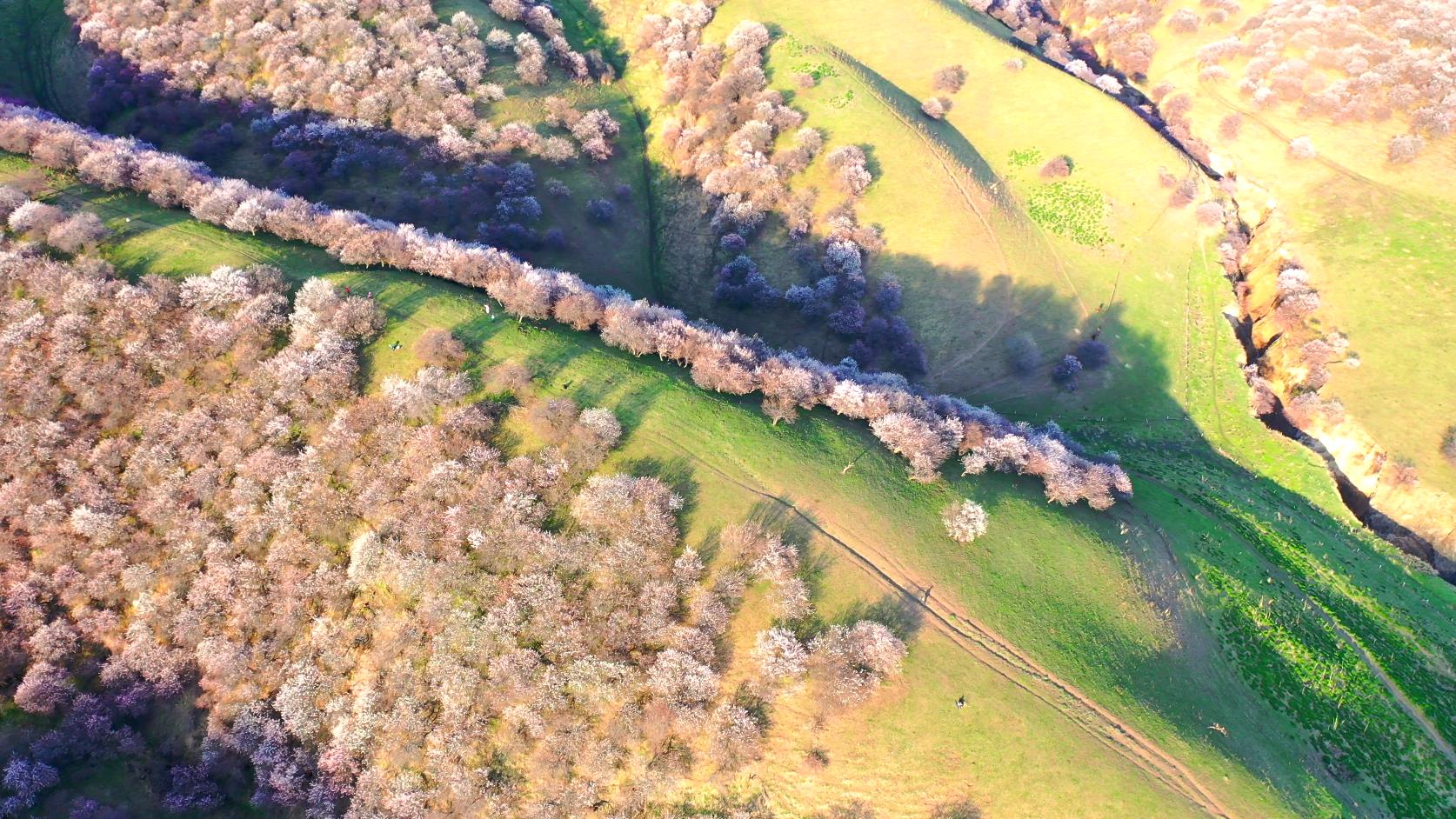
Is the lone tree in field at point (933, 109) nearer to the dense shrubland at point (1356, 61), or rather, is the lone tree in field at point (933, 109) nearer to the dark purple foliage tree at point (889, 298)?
the dark purple foliage tree at point (889, 298)

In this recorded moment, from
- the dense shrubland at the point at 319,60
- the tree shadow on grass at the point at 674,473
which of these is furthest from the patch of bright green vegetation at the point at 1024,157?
the tree shadow on grass at the point at 674,473

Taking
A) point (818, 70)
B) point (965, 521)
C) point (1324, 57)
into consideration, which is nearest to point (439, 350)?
point (965, 521)

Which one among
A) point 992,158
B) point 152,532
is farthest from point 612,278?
point 992,158

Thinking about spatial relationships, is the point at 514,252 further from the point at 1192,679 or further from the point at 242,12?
the point at 1192,679

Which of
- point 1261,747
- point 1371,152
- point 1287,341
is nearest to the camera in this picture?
point 1261,747

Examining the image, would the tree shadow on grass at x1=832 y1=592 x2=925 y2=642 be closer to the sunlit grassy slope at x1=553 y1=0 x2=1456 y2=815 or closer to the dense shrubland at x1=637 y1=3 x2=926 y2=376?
the sunlit grassy slope at x1=553 y1=0 x2=1456 y2=815

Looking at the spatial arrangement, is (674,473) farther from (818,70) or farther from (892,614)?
(818,70)

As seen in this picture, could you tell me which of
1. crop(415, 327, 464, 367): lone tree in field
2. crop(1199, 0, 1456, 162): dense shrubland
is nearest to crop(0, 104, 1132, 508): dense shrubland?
crop(415, 327, 464, 367): lone tree in field
